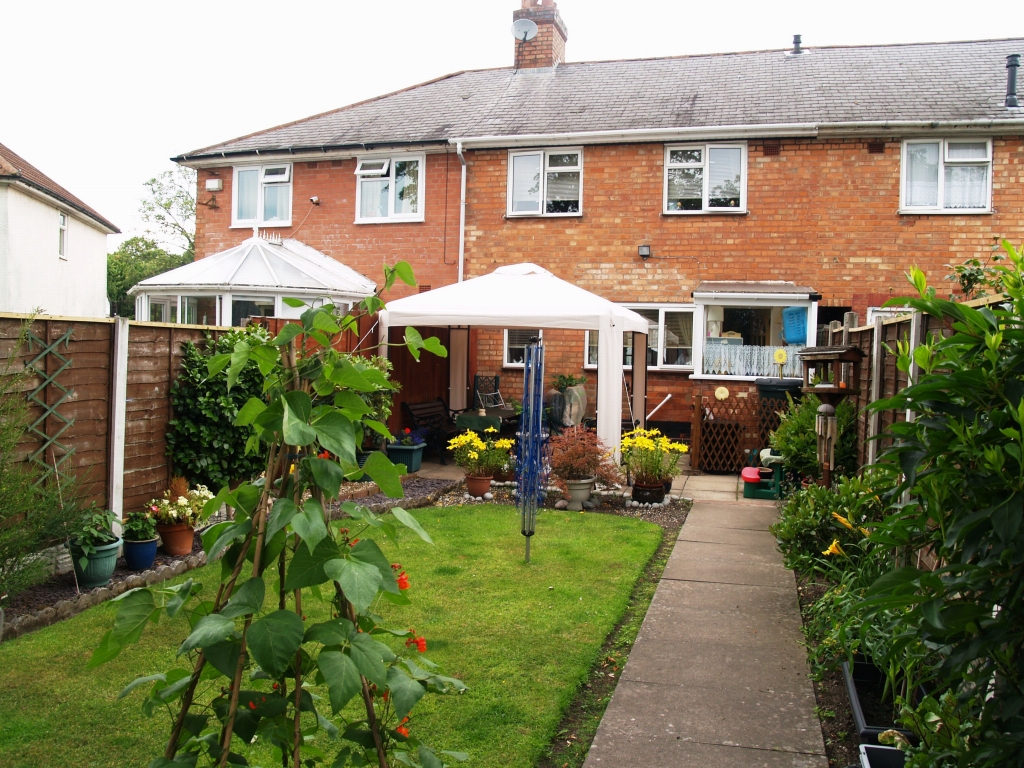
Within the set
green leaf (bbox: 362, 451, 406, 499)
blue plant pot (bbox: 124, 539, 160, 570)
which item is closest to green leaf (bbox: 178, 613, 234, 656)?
green leaf (bbox: 362, 451, 406, 499)

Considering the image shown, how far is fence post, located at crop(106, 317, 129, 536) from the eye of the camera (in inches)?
246

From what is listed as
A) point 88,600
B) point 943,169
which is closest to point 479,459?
point 88,600

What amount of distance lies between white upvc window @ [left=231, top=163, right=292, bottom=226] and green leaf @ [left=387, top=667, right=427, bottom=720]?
16167 mm

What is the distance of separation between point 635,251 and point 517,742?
1243cm

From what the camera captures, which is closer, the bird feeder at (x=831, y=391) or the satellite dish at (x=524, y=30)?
the bird feeder at (x=831, y=391)

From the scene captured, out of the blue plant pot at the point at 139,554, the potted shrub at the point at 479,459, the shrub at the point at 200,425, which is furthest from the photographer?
the potted shrub at the point at 479,459

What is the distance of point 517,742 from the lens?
143 inches

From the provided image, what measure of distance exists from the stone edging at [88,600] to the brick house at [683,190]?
693 cm

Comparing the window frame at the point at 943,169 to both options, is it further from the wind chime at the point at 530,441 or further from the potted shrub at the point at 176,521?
the potted shrub at the point at 176,521

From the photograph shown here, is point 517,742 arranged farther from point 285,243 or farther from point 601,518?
point 285,243

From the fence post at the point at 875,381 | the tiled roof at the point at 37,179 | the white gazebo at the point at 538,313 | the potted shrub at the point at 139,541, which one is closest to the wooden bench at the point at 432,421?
the white gazebo at the point at 538,313

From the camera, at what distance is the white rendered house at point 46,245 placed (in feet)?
65.2

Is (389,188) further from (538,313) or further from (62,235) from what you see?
(62,235)

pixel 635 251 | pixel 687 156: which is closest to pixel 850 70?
pixel 687 156
